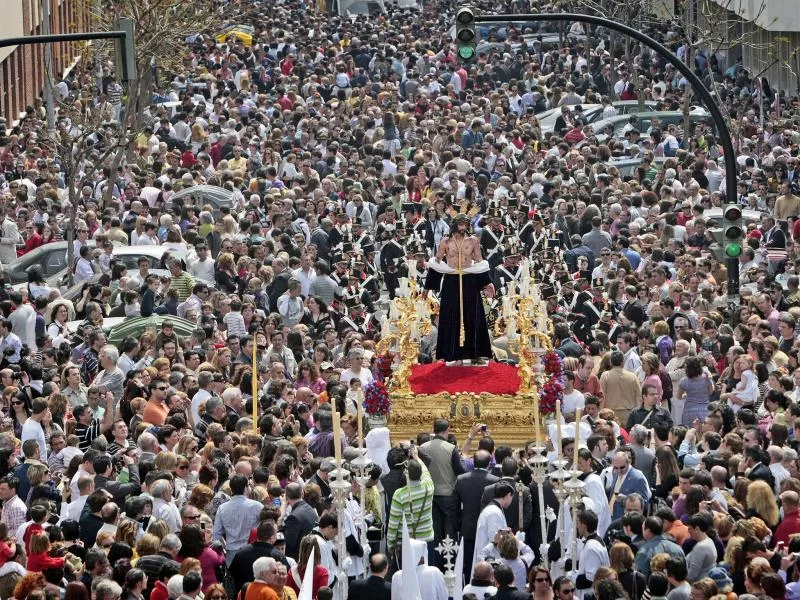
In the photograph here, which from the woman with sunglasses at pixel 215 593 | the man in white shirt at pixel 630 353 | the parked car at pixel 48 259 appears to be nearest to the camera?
the woman with sunglasses at pixel 215 593

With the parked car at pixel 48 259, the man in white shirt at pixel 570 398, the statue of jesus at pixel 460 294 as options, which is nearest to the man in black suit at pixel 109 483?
the man in white shirt at pixel 570 398

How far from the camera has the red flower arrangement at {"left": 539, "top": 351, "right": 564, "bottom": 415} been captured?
2117 centimetres

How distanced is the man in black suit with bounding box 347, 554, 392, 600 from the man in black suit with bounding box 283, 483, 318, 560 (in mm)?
1402

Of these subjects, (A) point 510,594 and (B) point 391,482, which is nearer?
(A) point 510,594

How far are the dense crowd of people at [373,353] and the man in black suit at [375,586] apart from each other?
0.02 m

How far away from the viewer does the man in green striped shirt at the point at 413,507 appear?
16984 millimetres

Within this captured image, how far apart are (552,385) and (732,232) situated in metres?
2.49

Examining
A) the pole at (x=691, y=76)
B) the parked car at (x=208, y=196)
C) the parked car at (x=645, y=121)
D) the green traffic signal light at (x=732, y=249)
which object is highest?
the pole at (x=691, y=76)

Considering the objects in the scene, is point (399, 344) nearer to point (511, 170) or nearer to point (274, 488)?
point (274, 488)

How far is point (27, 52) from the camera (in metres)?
51.1

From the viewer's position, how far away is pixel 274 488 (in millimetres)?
16875

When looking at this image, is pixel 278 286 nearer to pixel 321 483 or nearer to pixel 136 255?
pixel 136 255

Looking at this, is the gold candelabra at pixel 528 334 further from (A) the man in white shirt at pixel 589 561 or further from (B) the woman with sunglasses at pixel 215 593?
(B) the woman with sunglasses at pixel 215 593

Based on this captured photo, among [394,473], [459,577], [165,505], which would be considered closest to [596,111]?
[394,473]
